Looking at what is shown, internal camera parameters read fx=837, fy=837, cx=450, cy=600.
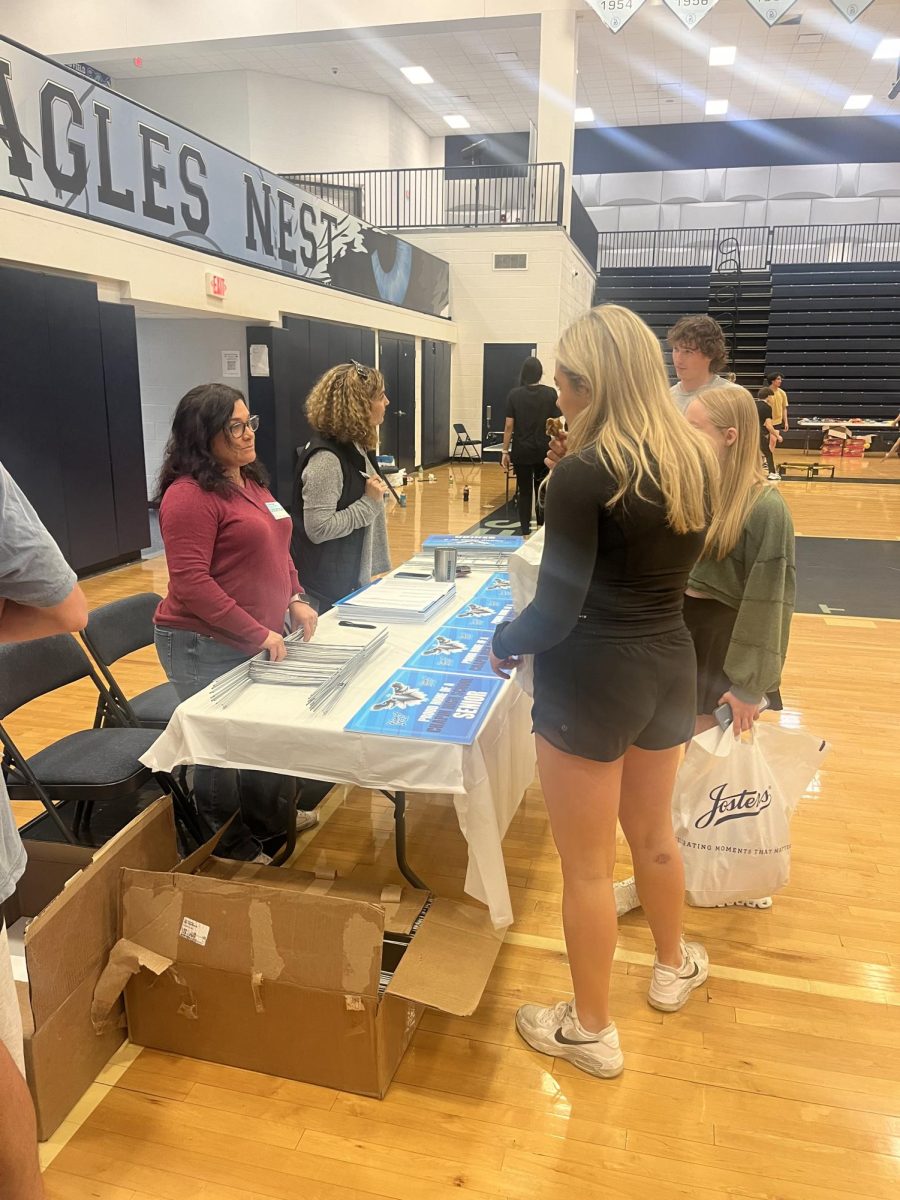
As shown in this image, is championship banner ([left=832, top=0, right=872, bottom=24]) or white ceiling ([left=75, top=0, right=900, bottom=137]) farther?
white ceiling ([left=75, top=0, right=900, bottom=137])

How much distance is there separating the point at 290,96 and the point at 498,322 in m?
5.21

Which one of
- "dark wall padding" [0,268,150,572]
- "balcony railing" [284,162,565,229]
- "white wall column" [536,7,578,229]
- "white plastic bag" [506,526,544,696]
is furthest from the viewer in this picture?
"balcony railing" [284,162,565,229]

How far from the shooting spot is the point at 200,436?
209 cm

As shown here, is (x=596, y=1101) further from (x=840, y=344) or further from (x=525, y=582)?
(x=840, y=344)

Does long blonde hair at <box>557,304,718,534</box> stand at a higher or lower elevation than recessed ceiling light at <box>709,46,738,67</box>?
lower

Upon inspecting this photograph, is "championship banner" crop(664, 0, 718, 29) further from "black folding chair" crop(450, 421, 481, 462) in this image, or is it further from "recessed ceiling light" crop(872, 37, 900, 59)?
"recessed ceiling light" crop(872, 37, 900, 59)

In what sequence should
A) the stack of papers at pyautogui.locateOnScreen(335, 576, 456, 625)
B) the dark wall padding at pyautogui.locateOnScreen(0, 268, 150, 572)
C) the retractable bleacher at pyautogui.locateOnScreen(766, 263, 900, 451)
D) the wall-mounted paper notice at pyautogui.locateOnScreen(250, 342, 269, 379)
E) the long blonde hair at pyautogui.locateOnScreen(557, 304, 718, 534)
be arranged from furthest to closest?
the retractable bleacher at pyautogui.locateOnScreen(766, 263, 900, 451) < the wall-mounted paper notice at pyautogui.locateOnScreen(250, 342, 269, 379) < the dark wall padding at pyautogui.locateOnScreen(0, 268, 150, 572) < the stack of papers at pyautogui.locateOnScreen(335, 576, 456, 625) < the long blonde hair at pyautogui.locateOnScreen(557, 304, 718, 534)

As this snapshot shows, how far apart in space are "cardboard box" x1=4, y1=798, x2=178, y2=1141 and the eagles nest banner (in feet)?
15.6

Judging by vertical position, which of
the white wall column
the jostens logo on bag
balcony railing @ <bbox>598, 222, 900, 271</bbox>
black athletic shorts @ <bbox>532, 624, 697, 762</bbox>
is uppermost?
the white wall column

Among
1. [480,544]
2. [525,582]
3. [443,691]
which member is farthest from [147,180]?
[525,582]

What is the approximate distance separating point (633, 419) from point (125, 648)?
1874mm

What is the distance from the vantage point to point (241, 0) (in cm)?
1136

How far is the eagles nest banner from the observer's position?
5.06 m

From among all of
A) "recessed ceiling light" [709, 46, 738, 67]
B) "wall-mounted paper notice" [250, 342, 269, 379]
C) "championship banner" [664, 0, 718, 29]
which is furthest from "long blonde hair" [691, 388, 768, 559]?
"recessed ceiling light" [709, 46, 738, 67]
